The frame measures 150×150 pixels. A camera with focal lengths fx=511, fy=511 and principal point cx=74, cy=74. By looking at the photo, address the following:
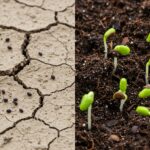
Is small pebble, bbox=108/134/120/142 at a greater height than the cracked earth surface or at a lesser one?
lesser

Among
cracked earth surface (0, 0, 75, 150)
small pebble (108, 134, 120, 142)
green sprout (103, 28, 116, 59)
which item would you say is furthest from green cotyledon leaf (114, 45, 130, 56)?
small pebble (108, 134, 120, 142)

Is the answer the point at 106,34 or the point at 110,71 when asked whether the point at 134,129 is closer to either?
the point at 110,71

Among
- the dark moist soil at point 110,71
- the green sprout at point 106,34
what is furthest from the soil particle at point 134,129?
the green sprout at point 106,34

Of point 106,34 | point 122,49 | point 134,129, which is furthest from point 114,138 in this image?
point 106,34

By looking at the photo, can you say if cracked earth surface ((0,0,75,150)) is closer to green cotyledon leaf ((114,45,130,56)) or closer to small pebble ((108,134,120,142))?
small pebble ((108,134,120,142))

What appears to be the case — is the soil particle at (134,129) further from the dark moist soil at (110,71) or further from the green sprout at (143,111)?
the green sprout at (143,111)

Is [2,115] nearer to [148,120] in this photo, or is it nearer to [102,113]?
[102,113]
